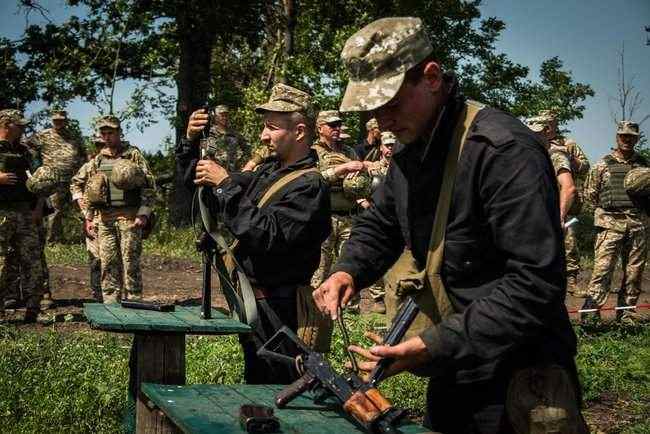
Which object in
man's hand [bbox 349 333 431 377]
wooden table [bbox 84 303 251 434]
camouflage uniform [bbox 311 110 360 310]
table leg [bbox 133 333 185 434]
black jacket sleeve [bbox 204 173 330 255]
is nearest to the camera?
man's hand [bbox 349 333 431 377]

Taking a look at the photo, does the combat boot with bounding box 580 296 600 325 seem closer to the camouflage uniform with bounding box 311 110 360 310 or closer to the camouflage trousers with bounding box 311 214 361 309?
the camouflage uniform with bounding box 311 110 360 310

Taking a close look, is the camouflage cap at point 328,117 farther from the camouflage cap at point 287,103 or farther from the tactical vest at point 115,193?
the camouflage cap at point 287,103

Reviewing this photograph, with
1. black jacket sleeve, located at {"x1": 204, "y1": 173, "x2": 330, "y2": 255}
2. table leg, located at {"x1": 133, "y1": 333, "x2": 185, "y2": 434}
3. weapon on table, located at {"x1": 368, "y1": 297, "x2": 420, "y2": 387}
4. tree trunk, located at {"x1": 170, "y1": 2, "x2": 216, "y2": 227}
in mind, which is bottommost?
table leg, located at {"x1": 133, "y1": 333, "x2": 185, "y2": 434}

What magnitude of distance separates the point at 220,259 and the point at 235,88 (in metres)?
21.2

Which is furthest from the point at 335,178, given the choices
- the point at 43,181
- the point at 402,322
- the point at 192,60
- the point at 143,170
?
the point at 192,60

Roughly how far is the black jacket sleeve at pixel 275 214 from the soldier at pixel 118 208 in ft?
18.5

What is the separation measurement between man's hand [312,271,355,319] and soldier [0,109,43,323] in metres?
7.62

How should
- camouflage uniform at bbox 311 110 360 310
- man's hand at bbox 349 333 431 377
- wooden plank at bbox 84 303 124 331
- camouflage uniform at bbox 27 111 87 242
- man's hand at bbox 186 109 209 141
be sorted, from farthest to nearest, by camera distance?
camouflage uniform at bbox 27 111 87 242, camouflage uniform at bbox 311 110 360 310, man's hand at bbox 186 109 209 141, wooden plank at bbox 84 303 124 331, man's hand at bbox 349 333 431 377

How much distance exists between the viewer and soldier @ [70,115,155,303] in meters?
10.7

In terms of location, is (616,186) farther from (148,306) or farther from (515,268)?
(515,268)

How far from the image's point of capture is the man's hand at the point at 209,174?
5180 mm

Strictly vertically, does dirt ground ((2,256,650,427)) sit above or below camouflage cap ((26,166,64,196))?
below

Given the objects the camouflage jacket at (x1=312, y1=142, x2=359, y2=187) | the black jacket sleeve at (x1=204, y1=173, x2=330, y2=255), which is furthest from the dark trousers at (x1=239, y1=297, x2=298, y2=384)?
the camouflage jacket at (x1=312, y1=142, x2=359, y2=187)

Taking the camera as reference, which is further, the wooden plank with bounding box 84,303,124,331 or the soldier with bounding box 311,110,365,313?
the soldier with bounding box 311,110,365,313
